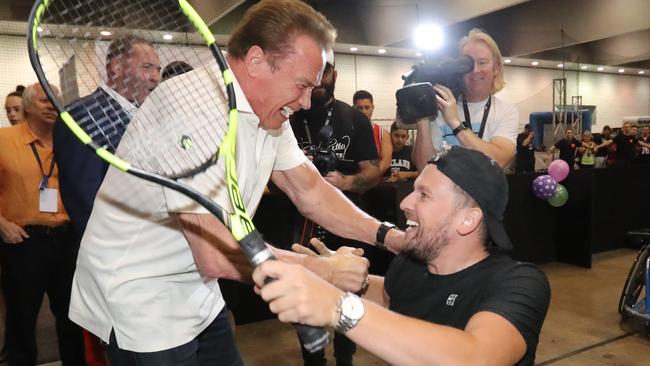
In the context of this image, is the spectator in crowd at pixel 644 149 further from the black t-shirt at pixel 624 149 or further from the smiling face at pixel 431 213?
the smiling face at pixel 431 213

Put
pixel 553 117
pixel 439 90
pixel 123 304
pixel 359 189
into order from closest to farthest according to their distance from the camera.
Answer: pixel 123 304 < pixel 439 90 < pixel 359 189 < pixel 553 117

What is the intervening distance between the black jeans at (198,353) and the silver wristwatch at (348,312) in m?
0.75

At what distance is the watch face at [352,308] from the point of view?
43.4 inches

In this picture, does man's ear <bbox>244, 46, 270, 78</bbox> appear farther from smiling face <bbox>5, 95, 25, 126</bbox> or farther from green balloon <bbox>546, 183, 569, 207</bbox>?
green balloon <bbox>546, 183, 569, 207</bbox>

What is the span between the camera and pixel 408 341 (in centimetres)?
117

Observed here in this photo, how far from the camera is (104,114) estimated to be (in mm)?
1539

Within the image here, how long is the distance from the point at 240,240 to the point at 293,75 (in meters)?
0.68

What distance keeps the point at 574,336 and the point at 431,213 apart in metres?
3.06

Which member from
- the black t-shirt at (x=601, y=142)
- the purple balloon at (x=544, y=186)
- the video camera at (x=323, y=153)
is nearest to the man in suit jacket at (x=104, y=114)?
the video camera at (x=323, y=153)

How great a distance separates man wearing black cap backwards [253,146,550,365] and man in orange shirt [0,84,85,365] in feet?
7.38

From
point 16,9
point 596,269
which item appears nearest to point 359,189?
point 596,269

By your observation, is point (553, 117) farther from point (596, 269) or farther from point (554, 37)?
point (596, 269)

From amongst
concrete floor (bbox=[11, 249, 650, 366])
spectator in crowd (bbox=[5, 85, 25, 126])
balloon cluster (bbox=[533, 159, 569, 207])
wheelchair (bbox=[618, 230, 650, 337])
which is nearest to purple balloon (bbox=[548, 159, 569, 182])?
balloon cluster (bbox=[533, 159, 569, 207])

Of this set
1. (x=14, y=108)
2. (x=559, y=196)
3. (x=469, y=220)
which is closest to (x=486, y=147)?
(x=469, y=220)
